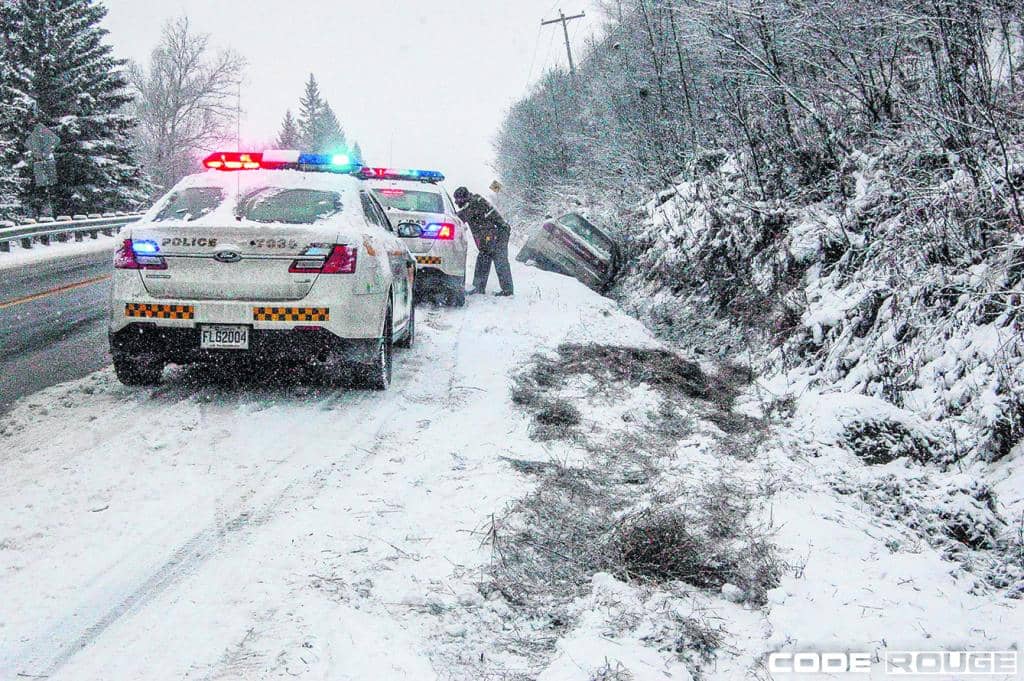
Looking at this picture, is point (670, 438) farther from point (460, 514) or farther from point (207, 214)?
point (207, 214)

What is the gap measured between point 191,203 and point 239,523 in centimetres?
319

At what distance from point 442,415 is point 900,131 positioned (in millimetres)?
5638

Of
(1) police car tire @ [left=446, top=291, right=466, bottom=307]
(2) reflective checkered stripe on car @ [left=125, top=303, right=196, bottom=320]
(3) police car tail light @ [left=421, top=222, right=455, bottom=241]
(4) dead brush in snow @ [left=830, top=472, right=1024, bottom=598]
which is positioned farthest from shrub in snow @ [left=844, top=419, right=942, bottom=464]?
(1) police car tire @ [left=446, top=291, right=466, bottom=307]

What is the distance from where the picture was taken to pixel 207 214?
18.9 feet

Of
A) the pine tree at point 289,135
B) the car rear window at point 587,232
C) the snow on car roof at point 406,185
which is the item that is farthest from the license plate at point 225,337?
the pine tree at point 289,135

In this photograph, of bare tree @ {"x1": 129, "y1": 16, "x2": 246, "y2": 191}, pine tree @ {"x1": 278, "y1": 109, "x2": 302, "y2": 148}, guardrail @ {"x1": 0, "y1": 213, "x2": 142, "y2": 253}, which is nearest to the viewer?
guardrail @ {"x1": 0, "y1": 213, "x2": 142, "y2": 253}

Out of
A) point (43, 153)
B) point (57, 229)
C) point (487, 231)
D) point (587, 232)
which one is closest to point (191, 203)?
point (487, 231)

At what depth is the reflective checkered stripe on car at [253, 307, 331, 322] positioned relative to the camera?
5.44 m

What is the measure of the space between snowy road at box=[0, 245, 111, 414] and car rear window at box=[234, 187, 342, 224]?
2174 mm

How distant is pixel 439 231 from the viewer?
1076cm

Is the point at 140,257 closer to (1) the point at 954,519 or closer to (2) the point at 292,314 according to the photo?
(2) the point at 292,314

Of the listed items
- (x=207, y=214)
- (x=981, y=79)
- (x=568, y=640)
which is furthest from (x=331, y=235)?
(x=981, y=79)

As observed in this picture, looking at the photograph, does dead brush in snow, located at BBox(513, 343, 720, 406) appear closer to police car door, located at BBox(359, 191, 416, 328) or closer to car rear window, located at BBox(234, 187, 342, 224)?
police car door, located at BBox(359, 191, 416, 328)

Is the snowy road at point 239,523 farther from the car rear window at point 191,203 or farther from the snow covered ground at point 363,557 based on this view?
the car rear window at point 191,203
